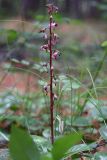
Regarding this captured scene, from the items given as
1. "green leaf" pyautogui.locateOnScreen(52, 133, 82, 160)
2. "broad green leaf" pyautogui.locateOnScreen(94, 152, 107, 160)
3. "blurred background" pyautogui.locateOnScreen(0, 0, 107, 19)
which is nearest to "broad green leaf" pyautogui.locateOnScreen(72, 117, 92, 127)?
"broad green leaf" pyautogui.locateOnScreen(94, 152, 107, 160)

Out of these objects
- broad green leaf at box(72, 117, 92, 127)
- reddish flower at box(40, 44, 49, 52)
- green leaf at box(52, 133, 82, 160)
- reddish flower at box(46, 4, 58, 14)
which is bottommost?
broad green leaf at box(72, 117, 92, 127)

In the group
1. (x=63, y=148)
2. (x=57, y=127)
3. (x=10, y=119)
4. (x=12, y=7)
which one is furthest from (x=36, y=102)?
(x=12, y=7)

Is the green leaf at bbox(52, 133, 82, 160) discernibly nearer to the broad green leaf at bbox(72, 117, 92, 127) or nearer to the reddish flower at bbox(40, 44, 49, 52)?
the reddish flower at bbox(40, 44, 49, 52)

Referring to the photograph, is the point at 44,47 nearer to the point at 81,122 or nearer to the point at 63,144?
the point at 63,144

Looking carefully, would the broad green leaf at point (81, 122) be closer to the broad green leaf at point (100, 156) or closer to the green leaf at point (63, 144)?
the broad green leaf at point (100, 156)

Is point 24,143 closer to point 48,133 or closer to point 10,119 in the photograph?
point 48,133
